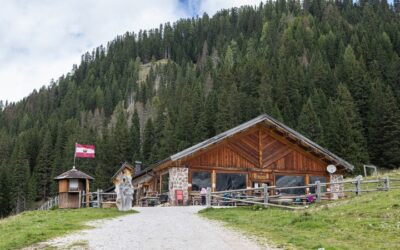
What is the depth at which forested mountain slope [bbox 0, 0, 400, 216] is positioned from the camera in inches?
2598

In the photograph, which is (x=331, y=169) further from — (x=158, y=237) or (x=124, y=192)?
(x=158, y=237)

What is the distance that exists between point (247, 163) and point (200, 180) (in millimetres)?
3723

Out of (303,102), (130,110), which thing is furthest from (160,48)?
(303,102)

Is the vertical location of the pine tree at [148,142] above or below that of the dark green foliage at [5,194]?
above

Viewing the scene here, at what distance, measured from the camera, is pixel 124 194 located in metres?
22.1

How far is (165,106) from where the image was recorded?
100938 millimetres

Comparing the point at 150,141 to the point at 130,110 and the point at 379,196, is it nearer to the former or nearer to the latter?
the point at 130,110

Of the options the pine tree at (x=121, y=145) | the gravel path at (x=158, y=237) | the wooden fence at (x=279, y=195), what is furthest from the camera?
the pine tree at (x=121, y=145)

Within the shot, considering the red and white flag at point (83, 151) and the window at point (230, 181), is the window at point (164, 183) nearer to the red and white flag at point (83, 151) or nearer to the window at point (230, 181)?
the window at point (230, 181)

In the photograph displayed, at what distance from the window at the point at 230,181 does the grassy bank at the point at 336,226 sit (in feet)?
41.7

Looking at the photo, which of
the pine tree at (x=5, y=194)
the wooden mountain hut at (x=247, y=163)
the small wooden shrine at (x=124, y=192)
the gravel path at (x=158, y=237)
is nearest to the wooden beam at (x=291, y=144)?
the wooden mountain hut at (x=247, y=163)

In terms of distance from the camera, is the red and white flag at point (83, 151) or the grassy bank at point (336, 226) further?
the red and white flag at point (83, 151)

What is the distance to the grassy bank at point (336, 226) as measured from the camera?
35.2 ft

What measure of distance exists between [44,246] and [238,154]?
21877mm
